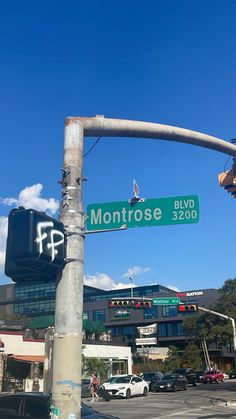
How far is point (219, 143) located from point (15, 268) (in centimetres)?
413

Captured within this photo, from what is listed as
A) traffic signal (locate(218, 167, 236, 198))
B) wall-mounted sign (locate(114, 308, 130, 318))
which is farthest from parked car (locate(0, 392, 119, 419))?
wall-mounted sign (locate(114, 308, 130, 318))

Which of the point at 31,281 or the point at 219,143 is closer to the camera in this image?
the point at 31,281

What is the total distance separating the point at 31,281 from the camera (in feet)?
17.4

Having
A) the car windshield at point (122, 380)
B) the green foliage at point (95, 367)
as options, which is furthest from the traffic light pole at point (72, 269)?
the green foliage at point (95, 367)

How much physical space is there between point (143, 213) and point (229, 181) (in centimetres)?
304

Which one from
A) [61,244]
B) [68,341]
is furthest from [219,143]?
[68,341]

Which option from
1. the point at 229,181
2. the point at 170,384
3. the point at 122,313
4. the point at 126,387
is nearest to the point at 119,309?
the point at 122,313

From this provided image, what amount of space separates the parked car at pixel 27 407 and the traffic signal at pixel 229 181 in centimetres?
573

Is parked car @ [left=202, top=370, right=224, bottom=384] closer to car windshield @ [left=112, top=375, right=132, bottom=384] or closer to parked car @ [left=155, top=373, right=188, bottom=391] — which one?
parked car @ [left=155, top=373, right=188, bottom=391]

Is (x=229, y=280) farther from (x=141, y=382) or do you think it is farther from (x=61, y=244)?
(x=61, y=244)

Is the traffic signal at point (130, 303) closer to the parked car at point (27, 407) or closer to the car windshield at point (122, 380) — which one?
the car windshield at point (122, 380)

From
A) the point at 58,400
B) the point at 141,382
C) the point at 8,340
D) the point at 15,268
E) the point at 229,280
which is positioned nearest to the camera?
the point at 58,400

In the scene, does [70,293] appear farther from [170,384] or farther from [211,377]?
[211,377]

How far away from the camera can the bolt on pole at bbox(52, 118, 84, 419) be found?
4.63 meters
